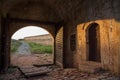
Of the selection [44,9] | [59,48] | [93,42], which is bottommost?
[59,48]

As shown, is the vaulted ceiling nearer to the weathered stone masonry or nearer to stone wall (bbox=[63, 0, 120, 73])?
the weathered stone masonry

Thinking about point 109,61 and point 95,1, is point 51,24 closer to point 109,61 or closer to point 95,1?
point 95,1

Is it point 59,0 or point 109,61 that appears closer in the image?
point 109,61

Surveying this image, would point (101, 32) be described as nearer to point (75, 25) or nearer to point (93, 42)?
point (93, 42)

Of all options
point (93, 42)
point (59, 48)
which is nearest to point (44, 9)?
point (59, 48)

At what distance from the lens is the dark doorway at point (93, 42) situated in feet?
Answer: 20.7

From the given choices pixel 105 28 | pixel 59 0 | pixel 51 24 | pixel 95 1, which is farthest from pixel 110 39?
pixel 51 24

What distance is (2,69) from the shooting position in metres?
7.53

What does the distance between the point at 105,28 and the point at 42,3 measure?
5.33 m

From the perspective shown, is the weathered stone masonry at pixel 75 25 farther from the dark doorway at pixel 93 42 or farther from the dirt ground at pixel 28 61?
the dirt ground at pixel 28 61

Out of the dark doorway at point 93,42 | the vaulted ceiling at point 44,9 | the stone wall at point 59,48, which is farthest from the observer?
the stone wall at point 59,48

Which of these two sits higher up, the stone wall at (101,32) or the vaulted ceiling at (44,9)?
the vaulted ceiling at (44,9)

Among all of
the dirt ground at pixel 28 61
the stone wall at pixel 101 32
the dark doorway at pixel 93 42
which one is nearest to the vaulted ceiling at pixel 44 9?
the stone wall at pixel 101 32

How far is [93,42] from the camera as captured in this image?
6.64 m
